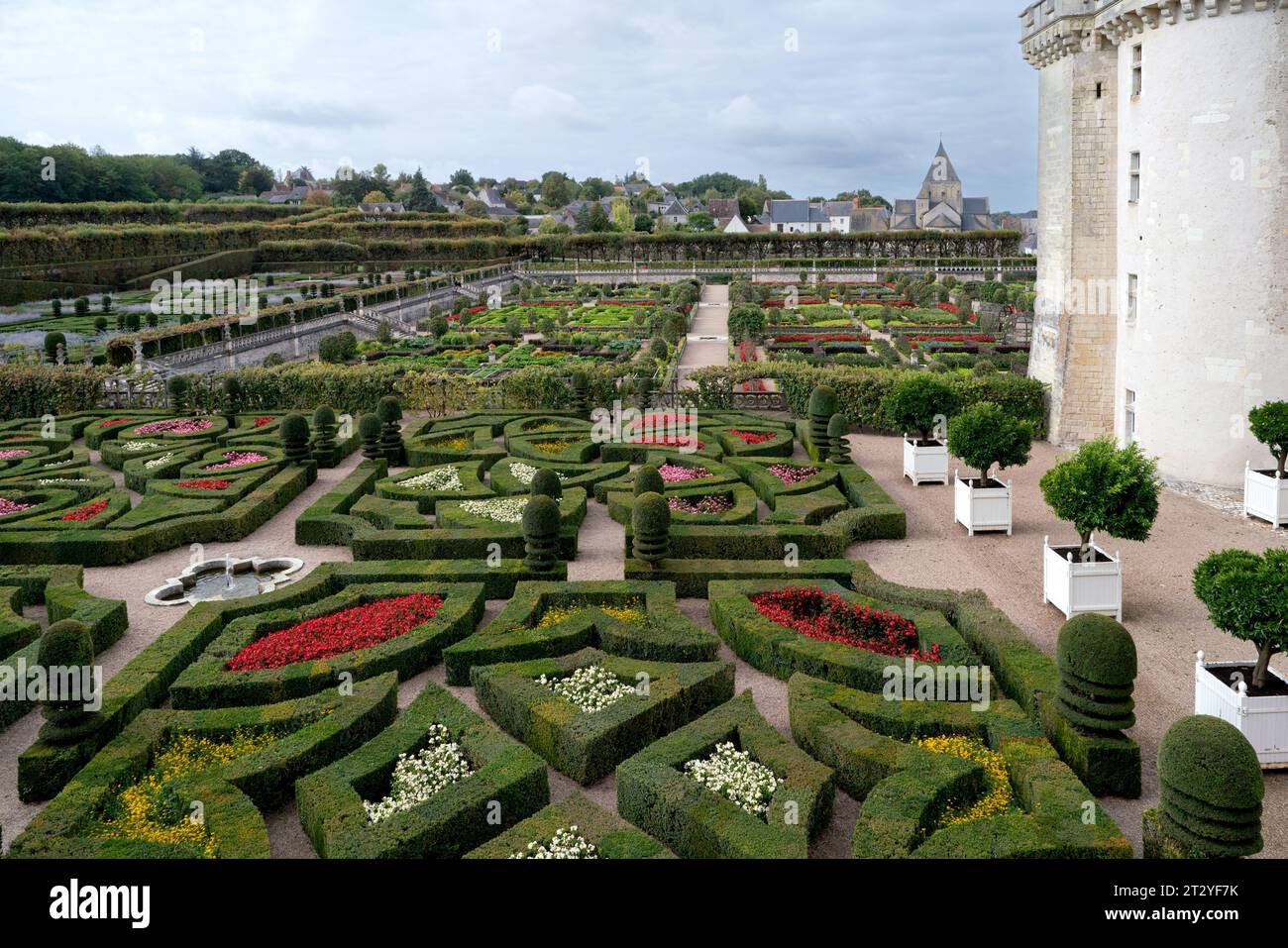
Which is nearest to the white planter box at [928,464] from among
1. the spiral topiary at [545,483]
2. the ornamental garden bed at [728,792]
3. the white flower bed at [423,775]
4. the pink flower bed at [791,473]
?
the pink flower bed at [791,473]

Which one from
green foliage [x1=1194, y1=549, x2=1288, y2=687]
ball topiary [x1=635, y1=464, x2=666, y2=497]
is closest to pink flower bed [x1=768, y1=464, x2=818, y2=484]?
ball topiary [x1=635, y1=464, x2=666, y2=497]

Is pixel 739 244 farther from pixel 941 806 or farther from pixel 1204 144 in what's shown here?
pixel 941 806

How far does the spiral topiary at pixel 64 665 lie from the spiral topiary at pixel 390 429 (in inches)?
435

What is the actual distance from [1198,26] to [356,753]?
18310 mm

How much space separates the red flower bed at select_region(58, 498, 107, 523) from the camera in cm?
1650

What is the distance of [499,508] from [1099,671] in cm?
1023

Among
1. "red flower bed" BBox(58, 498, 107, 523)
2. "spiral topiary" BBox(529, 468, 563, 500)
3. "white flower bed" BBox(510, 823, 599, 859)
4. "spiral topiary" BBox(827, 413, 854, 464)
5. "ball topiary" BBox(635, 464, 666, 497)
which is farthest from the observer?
"spiral topiary" BBox(827, 413, 854, 464)

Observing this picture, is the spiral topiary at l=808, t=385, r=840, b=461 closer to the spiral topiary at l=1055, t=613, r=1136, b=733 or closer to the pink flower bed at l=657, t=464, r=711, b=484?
the pink flower bed at l=657, t=464, r=711, b=484

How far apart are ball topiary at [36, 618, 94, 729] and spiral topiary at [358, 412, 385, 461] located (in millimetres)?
10507

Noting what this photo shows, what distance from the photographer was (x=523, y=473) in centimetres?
1884

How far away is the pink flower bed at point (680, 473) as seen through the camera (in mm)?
18297

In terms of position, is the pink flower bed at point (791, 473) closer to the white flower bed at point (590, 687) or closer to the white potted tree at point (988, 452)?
the white potted tree at point (988, 452)
